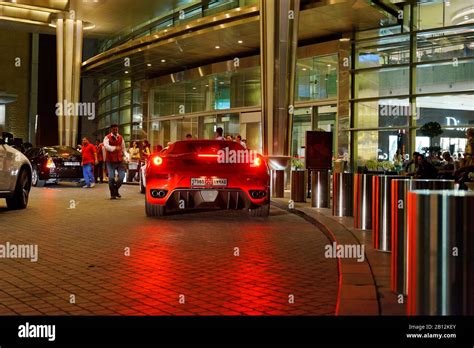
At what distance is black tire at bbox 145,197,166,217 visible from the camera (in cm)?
1198

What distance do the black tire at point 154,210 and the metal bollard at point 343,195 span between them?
340cm

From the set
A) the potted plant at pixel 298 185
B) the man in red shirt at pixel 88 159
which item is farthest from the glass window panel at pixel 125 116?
the potted plant at pixel 298 185

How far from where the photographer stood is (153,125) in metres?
34.3

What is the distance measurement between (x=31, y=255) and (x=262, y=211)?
5.50 metres

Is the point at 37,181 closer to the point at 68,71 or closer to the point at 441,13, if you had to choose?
the point at 68,71

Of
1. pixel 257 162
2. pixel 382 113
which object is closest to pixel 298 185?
pixel 257 162

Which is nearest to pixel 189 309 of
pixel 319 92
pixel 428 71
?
pixel 428 71

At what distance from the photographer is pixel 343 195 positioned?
12.3 meters

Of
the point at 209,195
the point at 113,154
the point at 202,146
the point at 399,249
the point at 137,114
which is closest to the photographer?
the point at 399,249

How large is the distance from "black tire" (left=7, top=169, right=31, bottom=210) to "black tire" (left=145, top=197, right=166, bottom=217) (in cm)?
314

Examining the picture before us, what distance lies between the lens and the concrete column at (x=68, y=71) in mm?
31156

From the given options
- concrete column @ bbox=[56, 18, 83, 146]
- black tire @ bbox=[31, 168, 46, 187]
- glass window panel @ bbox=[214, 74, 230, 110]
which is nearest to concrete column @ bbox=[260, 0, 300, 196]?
black tire @ bbox=[31, 168, 46, 187]

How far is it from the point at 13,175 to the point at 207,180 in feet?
14.5

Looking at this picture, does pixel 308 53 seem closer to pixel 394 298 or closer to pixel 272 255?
pixel 272 255
